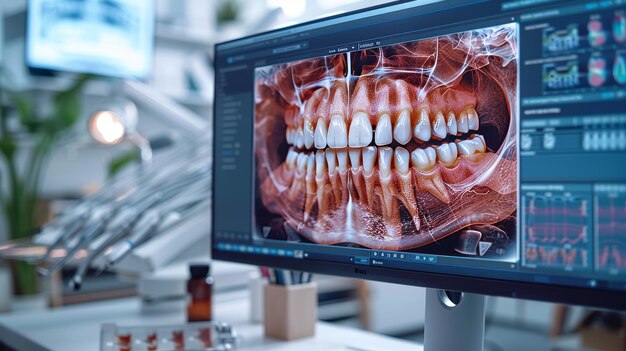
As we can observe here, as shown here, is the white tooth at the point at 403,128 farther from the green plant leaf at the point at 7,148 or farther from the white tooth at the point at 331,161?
the green plant leaf at the point at 7,148

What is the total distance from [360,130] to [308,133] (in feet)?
0.29

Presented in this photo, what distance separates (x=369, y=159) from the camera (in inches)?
28.8

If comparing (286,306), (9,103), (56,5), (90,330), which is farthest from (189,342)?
(9,103)

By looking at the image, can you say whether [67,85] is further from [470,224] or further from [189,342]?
[470,224]

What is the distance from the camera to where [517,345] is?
320cm

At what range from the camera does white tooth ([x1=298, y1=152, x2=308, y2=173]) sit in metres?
0.80

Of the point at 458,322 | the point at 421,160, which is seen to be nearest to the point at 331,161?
the point at 421,160

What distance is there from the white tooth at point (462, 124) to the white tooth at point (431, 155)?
0.13ft

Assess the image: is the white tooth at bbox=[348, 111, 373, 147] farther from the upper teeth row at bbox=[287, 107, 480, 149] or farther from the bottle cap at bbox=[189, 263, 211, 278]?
the bottle cap at bbox=[189, 263, 211, 278]

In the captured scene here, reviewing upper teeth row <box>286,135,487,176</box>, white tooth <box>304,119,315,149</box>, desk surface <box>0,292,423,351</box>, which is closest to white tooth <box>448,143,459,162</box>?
upper teeth row <box>286,135,487,176</box>

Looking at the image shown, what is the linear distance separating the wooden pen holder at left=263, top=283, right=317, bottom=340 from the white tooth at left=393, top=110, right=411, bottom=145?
1.15 feet

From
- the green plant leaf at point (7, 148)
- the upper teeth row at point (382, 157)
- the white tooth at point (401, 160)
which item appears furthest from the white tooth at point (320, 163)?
the green plant leaf at point (7, 148)

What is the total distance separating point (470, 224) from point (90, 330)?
716 millimetres

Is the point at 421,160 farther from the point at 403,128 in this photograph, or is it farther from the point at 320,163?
the point at 320,163
